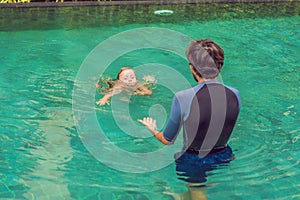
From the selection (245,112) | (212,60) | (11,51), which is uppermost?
(212,60)

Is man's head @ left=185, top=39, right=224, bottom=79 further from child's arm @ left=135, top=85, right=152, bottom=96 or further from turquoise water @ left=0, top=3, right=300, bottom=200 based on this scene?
child's arm @ left=135, top=85, right=152, bottom=96

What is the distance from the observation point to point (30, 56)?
7.56 meters

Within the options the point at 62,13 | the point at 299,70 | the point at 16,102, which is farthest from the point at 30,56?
the point at 299,70

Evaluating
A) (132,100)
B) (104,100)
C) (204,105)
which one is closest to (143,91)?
(132,100)

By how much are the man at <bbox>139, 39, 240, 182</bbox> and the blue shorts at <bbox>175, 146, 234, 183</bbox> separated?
0.10 meters

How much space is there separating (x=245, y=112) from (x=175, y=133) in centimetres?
252

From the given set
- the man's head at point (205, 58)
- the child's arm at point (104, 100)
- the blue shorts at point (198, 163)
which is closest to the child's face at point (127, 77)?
the child's arm at point (104, 100)

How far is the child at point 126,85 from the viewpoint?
6.22 meters

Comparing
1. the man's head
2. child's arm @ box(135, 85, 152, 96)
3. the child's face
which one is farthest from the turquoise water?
the man's head

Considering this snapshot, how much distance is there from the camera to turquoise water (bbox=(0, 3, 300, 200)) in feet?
14.0

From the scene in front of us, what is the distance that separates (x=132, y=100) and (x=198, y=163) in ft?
8.69

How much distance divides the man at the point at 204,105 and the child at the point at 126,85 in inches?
103

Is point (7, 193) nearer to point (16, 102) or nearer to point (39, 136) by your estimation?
point (39, 136)

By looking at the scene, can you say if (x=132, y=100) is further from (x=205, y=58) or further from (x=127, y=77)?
(x=205, y=58)
